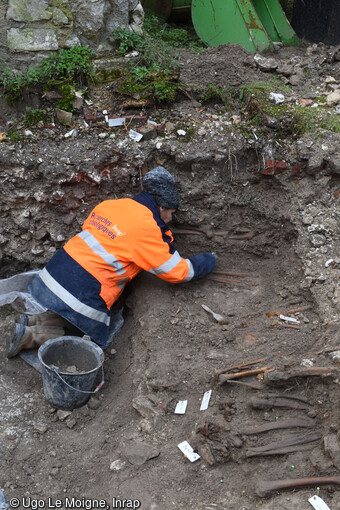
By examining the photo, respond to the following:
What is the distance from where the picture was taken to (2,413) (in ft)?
11.3

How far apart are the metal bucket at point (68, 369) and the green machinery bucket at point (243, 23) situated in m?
3.91

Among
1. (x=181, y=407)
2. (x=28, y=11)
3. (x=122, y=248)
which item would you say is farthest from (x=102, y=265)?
(x=28, y=11)

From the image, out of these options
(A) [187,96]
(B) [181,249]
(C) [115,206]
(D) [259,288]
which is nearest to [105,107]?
(A) [187,96]

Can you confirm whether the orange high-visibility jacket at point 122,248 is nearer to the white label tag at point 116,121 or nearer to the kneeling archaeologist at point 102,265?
the kneeling archaeologist at point 102,265

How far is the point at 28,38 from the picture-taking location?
454 cm

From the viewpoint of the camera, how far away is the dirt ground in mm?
2707

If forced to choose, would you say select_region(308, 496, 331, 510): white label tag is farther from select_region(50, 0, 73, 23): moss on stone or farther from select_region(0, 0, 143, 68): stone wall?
select_region(50, 0, 73, 23): moss on stone

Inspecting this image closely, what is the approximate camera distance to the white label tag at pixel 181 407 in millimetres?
3129

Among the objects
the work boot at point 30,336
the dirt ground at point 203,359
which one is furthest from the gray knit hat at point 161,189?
the work boot at point 30,336

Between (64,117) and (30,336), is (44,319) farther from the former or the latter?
(64,117)

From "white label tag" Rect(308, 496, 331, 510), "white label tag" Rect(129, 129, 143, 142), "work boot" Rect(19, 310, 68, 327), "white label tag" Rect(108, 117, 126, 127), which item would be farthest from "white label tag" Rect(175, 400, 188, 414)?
"white label tag" Rect(108, 117, 126, 127)

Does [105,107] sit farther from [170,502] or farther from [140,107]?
[170,502]

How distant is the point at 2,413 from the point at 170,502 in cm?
147

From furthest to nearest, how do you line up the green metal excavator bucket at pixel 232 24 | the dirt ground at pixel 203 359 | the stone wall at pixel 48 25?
the green metal excavator bucket at pixel 232 24
the stone wall at pixel 48 25
the dirt ground at pixel 203 359
